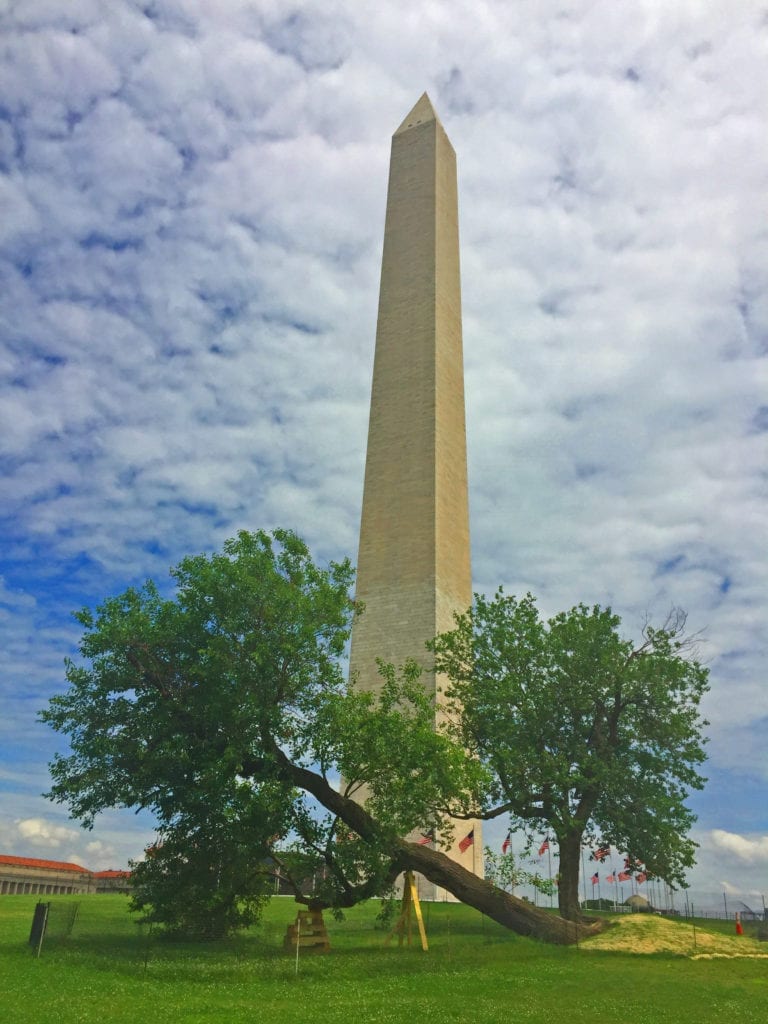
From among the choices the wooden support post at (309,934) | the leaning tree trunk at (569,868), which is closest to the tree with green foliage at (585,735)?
the leaning tree trunk at (569,868)

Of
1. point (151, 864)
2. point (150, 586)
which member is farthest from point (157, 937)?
point (150, 586)

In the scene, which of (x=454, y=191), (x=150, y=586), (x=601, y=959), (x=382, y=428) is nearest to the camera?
(x=601, y=959)

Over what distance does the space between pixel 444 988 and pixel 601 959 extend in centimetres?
729

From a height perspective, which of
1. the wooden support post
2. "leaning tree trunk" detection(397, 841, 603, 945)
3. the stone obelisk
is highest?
the stone obelisk

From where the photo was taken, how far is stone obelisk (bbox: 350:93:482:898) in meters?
45.8

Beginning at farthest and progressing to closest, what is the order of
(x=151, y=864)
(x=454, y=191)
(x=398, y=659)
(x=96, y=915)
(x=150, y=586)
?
(x=454, y=191), (x=398, y=659), (x=96, y=915), (x=150, y=586), (x=151, y=864)

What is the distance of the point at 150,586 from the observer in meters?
28.1

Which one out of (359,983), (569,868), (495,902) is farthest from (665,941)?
(359,983)

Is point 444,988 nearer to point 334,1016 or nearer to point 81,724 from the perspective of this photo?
point 334,1016

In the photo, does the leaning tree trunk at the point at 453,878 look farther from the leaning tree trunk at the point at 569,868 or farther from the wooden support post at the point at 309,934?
the wooden support post at the point at 309,934

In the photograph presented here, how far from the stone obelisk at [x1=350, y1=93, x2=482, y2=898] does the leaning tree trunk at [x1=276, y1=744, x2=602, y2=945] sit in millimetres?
14307

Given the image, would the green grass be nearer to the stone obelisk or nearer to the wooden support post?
A: the wooden support post

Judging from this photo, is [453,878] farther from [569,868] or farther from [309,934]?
[569,868]

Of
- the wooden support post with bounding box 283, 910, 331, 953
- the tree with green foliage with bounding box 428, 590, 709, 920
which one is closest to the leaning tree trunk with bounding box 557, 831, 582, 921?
the tree with green foliage with bounding box 428, 590, 709, 920
